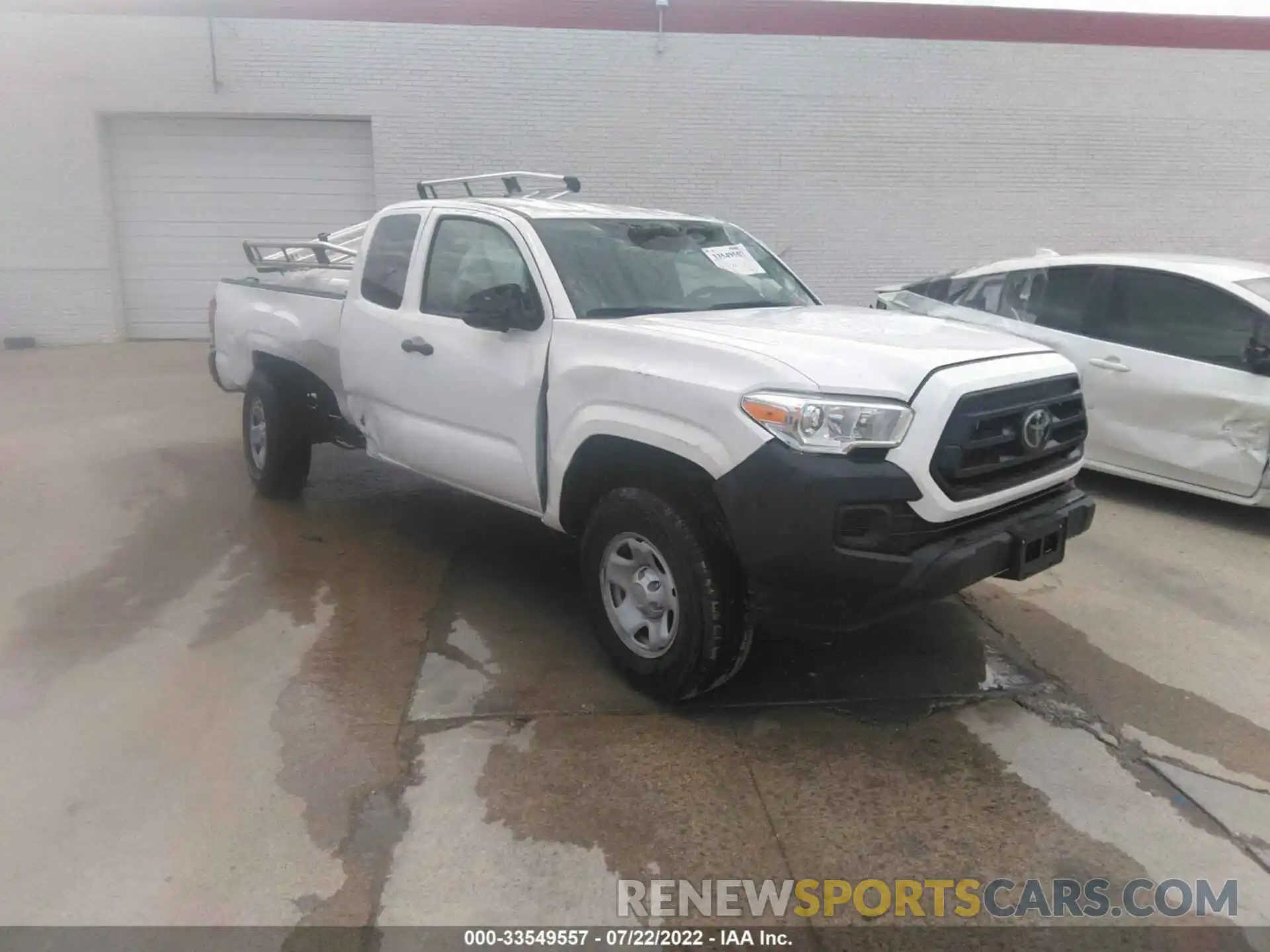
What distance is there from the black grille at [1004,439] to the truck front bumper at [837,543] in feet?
0.54

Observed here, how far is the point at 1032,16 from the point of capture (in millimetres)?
12867

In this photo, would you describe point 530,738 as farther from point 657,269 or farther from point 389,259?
point 389,259

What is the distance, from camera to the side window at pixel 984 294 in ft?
23.3

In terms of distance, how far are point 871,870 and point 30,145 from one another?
560 inches

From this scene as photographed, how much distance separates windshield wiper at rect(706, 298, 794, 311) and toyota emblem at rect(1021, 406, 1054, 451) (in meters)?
1.43

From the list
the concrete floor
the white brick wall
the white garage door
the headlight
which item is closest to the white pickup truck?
the headlight

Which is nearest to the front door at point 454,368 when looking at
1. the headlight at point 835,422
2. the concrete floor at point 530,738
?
the concrete floor at point 530,738

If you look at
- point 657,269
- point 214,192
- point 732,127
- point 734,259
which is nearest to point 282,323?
point 657,269

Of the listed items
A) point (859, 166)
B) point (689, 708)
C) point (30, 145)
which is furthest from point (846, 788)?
point (30, 145)

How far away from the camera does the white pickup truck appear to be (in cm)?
304

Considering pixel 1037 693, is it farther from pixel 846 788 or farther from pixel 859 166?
pixel 859 166

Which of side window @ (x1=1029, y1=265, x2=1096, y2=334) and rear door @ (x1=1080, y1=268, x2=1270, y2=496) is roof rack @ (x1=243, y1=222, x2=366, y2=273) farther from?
rear door @ (x1=1080, y1=268, x2=1270, y2=496)

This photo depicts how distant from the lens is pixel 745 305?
4.45 meters

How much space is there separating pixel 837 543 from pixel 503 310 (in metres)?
1.78
